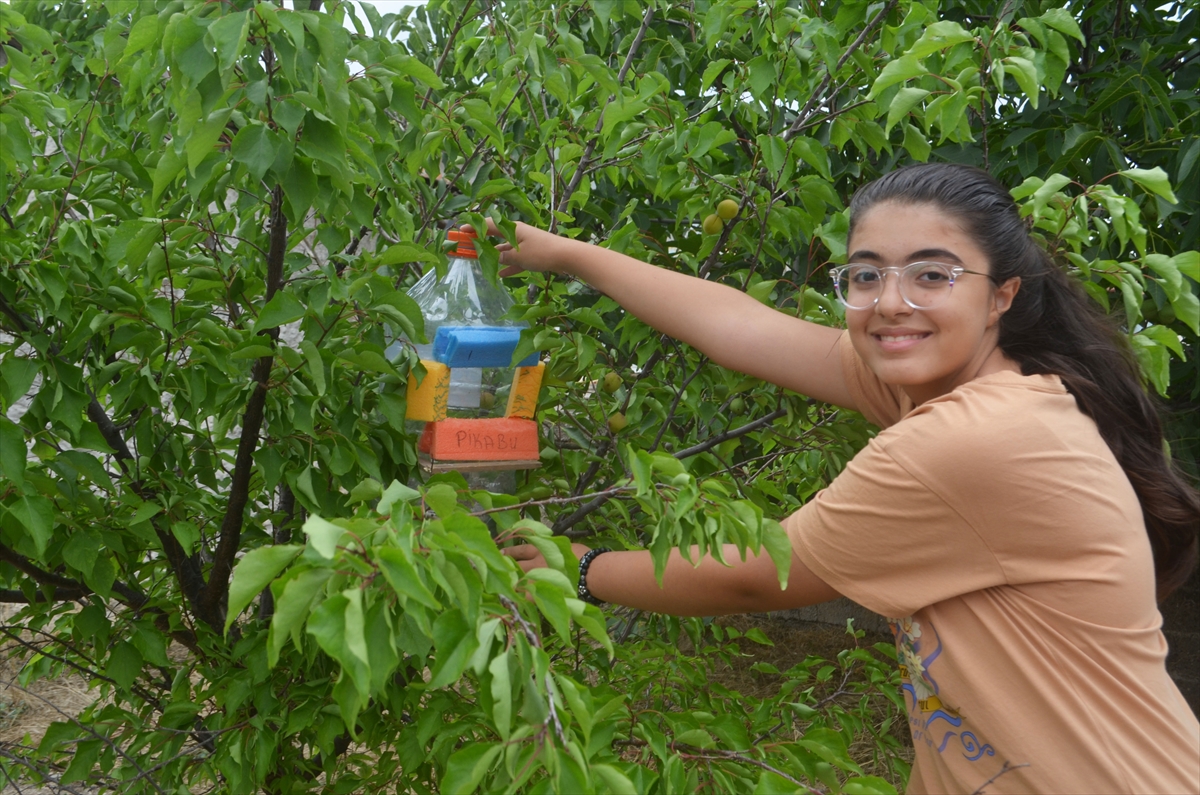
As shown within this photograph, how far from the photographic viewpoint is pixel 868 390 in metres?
1.92

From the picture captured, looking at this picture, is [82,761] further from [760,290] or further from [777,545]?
[760,290]

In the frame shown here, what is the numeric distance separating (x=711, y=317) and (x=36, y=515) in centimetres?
119

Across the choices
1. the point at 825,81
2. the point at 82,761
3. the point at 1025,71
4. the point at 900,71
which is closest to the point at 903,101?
the point at 900,71

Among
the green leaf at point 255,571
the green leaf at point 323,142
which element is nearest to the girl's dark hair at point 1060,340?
the green leaf at point 323,142

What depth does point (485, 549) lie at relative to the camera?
105 cm

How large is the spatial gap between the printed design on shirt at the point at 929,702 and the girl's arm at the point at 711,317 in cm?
53

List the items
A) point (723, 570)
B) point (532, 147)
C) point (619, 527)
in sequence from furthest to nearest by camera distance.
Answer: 1. point (532, 147)
2. point (619, 527)
3. point (723, 570)

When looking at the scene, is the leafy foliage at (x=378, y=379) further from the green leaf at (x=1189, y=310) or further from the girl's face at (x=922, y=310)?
the girl's face at (x=922, y=310)

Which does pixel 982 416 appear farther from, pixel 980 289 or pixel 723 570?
pixel 723 570

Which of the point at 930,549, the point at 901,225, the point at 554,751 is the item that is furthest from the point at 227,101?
the point at 930,549

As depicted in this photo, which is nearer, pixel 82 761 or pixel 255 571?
pixel 255 571

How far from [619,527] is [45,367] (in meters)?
1.17

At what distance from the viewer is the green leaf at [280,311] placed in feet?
5.03

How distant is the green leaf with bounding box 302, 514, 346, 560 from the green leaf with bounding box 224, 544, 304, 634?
2.1 inches
